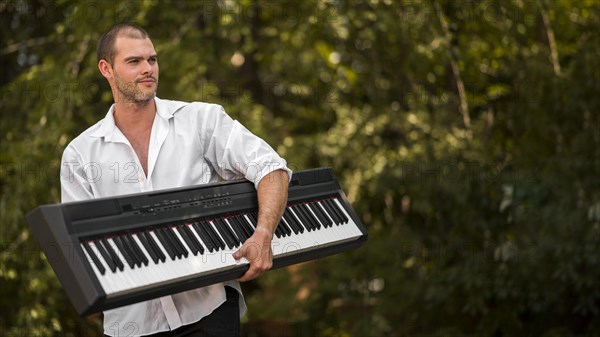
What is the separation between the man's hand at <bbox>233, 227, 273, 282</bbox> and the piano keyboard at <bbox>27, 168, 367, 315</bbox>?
0.02 metres

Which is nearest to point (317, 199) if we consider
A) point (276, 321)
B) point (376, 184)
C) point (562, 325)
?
point (562, 325)

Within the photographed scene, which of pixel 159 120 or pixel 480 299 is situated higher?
pixel 159 120

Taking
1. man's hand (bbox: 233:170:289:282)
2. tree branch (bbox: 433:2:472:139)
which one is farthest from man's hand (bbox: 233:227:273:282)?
tree branch (bbox: 433:2:472:139)

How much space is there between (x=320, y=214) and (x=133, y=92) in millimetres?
817

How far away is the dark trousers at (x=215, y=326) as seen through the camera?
9.82 feet

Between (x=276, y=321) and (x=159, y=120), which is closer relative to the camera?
(x=159, y=120)

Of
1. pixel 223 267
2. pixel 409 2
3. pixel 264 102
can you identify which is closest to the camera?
pixel 223 267

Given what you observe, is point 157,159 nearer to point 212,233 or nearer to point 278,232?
point 212,233

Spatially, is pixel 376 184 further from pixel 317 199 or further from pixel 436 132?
pixel 317 199

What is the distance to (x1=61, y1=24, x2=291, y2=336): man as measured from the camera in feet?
9.81

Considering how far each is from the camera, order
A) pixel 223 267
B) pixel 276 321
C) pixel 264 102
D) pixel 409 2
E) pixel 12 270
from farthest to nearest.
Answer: pixel 264 102
pixel 276 321
pixel 409 2
pixel 12 270
pixel 223 267

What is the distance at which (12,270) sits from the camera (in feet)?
18.0

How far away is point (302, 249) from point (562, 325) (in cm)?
338

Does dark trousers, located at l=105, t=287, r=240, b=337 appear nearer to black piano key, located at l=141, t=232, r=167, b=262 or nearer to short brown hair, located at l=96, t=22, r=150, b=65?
black piano key, located at l=141, t=232, r=167, b=262
